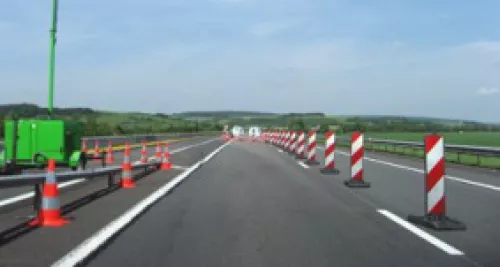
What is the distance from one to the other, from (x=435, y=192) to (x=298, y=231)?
2.42 m

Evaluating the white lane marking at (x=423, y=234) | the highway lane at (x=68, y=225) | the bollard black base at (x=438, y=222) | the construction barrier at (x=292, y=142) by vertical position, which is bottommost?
the highway lane at (x=68, y=225)

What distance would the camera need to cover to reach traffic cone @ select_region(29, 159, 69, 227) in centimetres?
886

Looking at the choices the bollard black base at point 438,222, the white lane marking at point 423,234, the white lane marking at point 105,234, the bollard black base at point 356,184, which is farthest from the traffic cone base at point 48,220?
the bollard black base at point 356,184

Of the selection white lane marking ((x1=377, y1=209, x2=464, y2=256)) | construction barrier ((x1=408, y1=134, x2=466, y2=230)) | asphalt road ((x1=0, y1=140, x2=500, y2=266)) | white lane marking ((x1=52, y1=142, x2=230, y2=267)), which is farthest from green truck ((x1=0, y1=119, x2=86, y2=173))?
construction barrier ((x1=408, y1=134, x2=466, y2=230))

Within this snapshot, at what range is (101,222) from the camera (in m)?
9.12

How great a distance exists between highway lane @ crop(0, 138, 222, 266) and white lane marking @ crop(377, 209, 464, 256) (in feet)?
14.5

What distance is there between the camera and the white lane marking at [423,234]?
734 cm

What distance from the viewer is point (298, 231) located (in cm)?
858

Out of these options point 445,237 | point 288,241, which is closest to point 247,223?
point 288,241

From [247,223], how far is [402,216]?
2643 mm

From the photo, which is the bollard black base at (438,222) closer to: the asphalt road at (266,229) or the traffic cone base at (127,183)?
the asphalt road at (266,229)

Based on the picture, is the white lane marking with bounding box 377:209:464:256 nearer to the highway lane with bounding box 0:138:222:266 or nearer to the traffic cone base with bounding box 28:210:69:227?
the highway lane with bounding box 0:138:222:266

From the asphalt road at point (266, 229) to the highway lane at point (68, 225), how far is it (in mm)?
18

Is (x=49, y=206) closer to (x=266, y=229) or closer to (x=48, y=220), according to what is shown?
(x=48, y=220)
